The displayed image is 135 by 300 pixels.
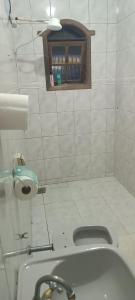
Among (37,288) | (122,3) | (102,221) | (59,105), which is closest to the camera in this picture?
(37,288)

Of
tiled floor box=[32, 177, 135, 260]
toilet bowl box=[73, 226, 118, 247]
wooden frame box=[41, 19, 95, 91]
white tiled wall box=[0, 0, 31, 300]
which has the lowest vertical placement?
toilet bowl box=[73, 226, 118, 247]

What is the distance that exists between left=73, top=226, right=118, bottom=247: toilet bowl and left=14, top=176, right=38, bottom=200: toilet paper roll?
134 cm

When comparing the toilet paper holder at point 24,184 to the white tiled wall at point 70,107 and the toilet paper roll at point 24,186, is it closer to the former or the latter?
the toilet paper roll at point 24,186

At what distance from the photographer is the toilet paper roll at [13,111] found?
0.50 m

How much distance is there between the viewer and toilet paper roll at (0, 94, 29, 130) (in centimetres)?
50

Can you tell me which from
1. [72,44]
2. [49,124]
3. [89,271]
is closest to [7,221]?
[89,271]

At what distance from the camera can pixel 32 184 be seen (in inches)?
28.3

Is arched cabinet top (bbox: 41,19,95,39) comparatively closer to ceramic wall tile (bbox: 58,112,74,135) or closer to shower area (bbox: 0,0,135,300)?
shower area (bbox: 0,0,135,300)

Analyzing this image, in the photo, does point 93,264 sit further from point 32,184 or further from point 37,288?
point 32,184

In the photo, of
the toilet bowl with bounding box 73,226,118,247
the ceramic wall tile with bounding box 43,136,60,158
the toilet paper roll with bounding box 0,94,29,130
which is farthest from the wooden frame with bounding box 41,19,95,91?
the toilet paper roll with bounding box 0,94,29,130

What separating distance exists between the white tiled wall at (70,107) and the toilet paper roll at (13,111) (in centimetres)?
168

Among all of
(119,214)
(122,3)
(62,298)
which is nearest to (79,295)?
(62,298)

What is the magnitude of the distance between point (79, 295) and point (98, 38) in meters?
2.48

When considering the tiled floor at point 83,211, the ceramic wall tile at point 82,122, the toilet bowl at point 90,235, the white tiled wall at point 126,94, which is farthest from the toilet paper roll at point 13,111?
the ceramic wall tile at point 82,122
